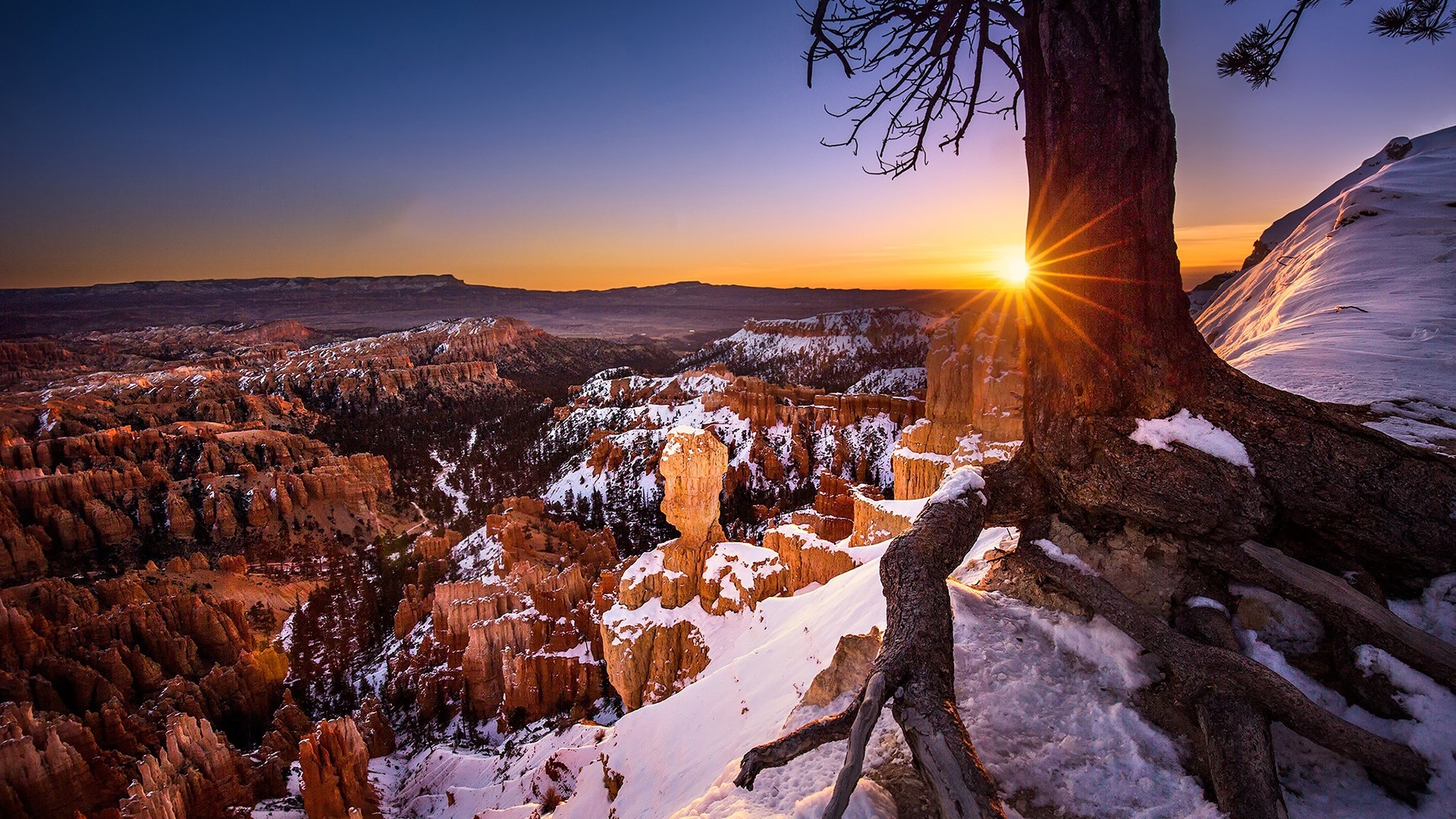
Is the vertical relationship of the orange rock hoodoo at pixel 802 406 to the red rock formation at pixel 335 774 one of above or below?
above

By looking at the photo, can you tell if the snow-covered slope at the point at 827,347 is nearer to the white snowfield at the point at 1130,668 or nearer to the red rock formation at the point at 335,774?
the red rock formation at the point at 335,774

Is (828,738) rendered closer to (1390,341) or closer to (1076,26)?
(1076,26)

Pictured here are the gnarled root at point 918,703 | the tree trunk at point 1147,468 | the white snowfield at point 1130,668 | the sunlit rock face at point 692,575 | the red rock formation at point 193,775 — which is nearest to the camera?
the gnarled root at point 918,703

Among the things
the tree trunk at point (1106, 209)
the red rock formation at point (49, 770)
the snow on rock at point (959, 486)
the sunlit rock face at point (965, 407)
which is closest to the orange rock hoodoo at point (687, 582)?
the sunlit rock face at point (965, 407)

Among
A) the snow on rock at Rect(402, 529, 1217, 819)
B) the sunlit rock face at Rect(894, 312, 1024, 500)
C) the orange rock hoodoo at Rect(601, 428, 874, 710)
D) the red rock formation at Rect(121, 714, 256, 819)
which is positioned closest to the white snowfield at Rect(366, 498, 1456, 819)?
the snow on rock at Rect(402, 529, 1217, 819)

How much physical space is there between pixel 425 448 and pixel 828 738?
8499 centimetres

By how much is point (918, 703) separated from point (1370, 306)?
8.24 meters

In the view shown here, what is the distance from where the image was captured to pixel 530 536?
34.2 m

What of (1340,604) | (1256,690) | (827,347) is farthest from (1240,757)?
(827,347)

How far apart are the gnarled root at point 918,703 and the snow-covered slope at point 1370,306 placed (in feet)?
11.2

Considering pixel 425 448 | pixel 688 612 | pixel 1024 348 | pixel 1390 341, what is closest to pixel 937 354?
pixel 688 612

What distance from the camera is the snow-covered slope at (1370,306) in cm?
438

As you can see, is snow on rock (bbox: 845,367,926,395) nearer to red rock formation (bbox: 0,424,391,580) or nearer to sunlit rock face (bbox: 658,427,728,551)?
red rock formation (bbox: 0,424,391,580)

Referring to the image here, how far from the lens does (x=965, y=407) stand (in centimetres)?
2348
